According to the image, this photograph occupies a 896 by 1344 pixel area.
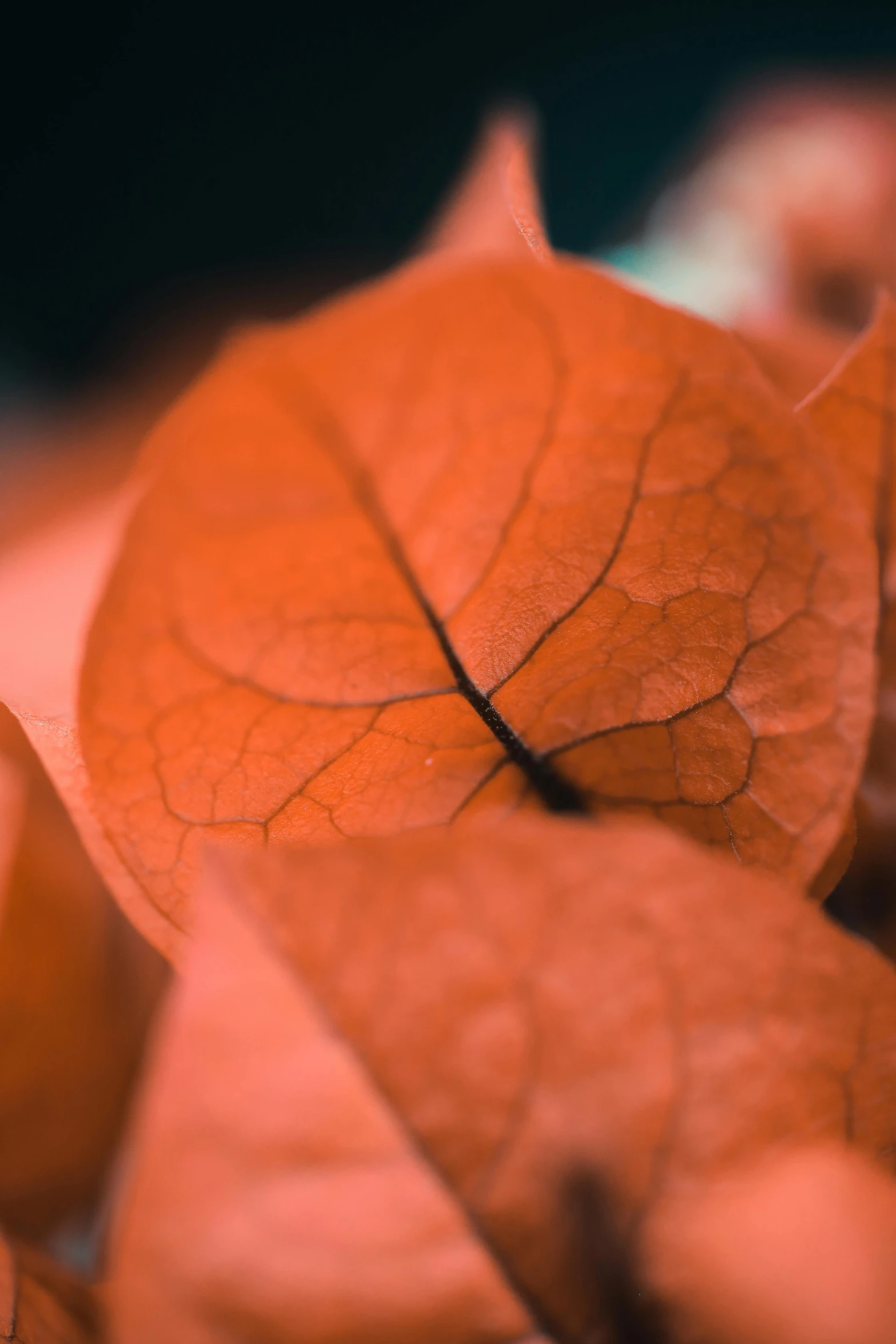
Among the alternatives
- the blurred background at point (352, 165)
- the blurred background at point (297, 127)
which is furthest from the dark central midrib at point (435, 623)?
the blurred background at point (297, 127)

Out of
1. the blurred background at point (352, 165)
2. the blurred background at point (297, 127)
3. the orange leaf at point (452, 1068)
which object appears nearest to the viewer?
the orange leaf at point (452, 1068)

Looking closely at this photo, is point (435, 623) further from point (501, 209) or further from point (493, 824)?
point (501, 209)

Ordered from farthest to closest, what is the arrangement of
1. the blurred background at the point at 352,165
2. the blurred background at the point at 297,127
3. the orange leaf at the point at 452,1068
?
the blurred background at the point at 297,127 < the blurred background at the point at 352,165 < the orange leaf at the point at 452,1068

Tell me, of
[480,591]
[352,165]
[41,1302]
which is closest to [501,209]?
[480,591]

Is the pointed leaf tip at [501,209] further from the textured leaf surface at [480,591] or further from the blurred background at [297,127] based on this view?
the blurred background at [297,127]

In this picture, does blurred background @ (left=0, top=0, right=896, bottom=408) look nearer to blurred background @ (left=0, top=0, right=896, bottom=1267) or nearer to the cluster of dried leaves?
blurred background @ (left=0, top=0, right=896, bottom=1267)

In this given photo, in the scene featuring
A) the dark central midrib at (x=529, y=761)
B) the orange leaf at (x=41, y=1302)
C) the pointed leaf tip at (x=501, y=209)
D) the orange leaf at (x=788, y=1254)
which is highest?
the pointed leaf tip at (x=501, y=209)

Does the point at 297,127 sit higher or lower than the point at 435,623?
higher

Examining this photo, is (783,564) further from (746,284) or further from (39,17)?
(39,17)
